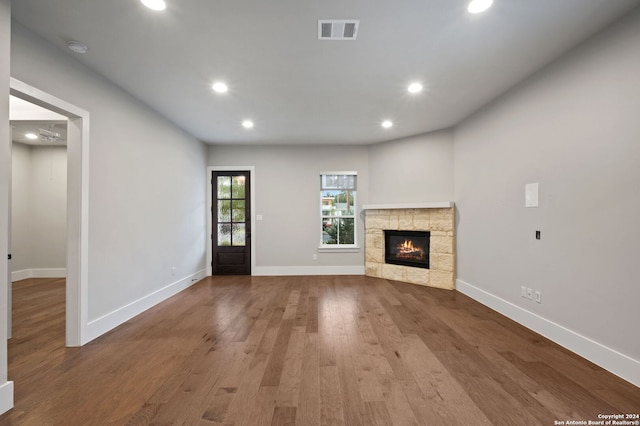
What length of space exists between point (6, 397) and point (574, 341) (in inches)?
168

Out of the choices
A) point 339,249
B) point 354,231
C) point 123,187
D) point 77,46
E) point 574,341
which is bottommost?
point 574,341

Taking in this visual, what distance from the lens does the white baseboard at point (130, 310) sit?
292cm

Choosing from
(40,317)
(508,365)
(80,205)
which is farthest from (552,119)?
(40,317)

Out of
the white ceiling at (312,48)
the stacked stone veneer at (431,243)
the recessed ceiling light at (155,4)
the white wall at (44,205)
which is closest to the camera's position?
the recessed ceiling light at (155,4)

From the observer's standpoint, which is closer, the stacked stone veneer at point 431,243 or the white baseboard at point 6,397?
the white baseboard at point 6,397

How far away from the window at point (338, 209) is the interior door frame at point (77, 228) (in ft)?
13.1

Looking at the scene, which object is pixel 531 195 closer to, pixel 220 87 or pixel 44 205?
pixel 220 87

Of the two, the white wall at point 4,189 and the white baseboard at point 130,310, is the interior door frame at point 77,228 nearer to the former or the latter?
the white baseboard at point 130,310

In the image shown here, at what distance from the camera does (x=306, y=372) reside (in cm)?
224

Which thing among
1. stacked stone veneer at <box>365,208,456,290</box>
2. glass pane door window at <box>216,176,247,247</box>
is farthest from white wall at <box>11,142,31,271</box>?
stacked stone veneer at <box>365,208,456,290</box>

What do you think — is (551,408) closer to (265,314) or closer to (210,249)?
(265,314)

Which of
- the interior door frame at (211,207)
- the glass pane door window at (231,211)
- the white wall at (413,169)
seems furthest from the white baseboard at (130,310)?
the white wall at (413,169)

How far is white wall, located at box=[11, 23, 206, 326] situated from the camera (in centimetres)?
260

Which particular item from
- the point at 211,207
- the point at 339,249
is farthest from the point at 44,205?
the point at 339,249
